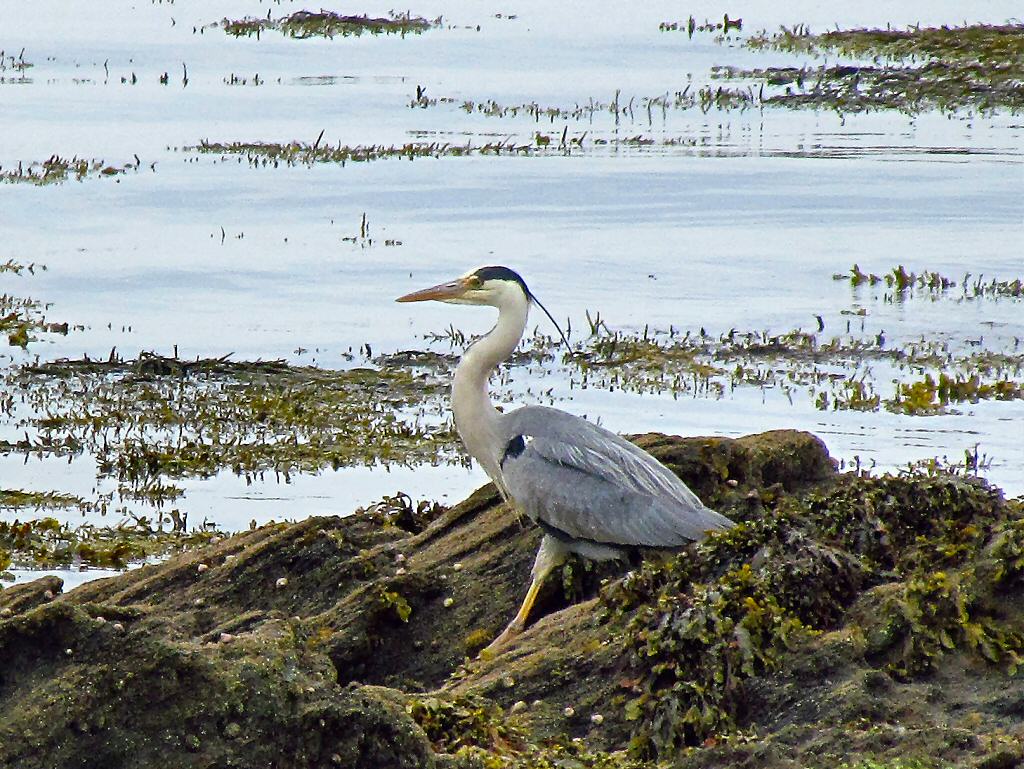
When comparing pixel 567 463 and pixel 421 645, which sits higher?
pixel 567 463

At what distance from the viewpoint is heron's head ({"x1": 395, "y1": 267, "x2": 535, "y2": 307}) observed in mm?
9188

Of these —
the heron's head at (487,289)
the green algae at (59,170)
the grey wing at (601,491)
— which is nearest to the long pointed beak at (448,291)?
the heron's head at (487,289)

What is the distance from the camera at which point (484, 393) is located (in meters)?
8.91

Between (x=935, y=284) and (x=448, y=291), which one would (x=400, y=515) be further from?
(x=935, y=284)

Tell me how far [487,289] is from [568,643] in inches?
112

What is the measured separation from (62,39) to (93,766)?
39362mm

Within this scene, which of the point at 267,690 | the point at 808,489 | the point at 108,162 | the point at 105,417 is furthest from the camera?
the point at 108,162

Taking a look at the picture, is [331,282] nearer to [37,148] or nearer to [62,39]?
[37,148]

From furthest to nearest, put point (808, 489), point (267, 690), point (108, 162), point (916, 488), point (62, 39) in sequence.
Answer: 1. point (62, 39)
2. point (108, 162)
3. point (808, 489)
4. point (916, 488)
5. point (267, 690)

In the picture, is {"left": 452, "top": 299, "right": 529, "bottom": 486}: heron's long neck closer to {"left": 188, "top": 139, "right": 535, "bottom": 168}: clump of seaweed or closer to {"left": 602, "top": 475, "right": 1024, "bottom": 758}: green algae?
{"left": 602, "top": 475, "right": 1024, "bottom": 758}: green algae

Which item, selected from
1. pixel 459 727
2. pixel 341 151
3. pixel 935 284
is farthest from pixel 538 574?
pixel 341 151

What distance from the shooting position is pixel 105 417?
43.0 feet

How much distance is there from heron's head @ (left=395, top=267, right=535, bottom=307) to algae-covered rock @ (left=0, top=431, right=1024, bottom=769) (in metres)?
1.05

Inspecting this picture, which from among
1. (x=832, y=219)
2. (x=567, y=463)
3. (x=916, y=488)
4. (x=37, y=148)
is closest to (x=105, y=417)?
(x=567, y=463)
